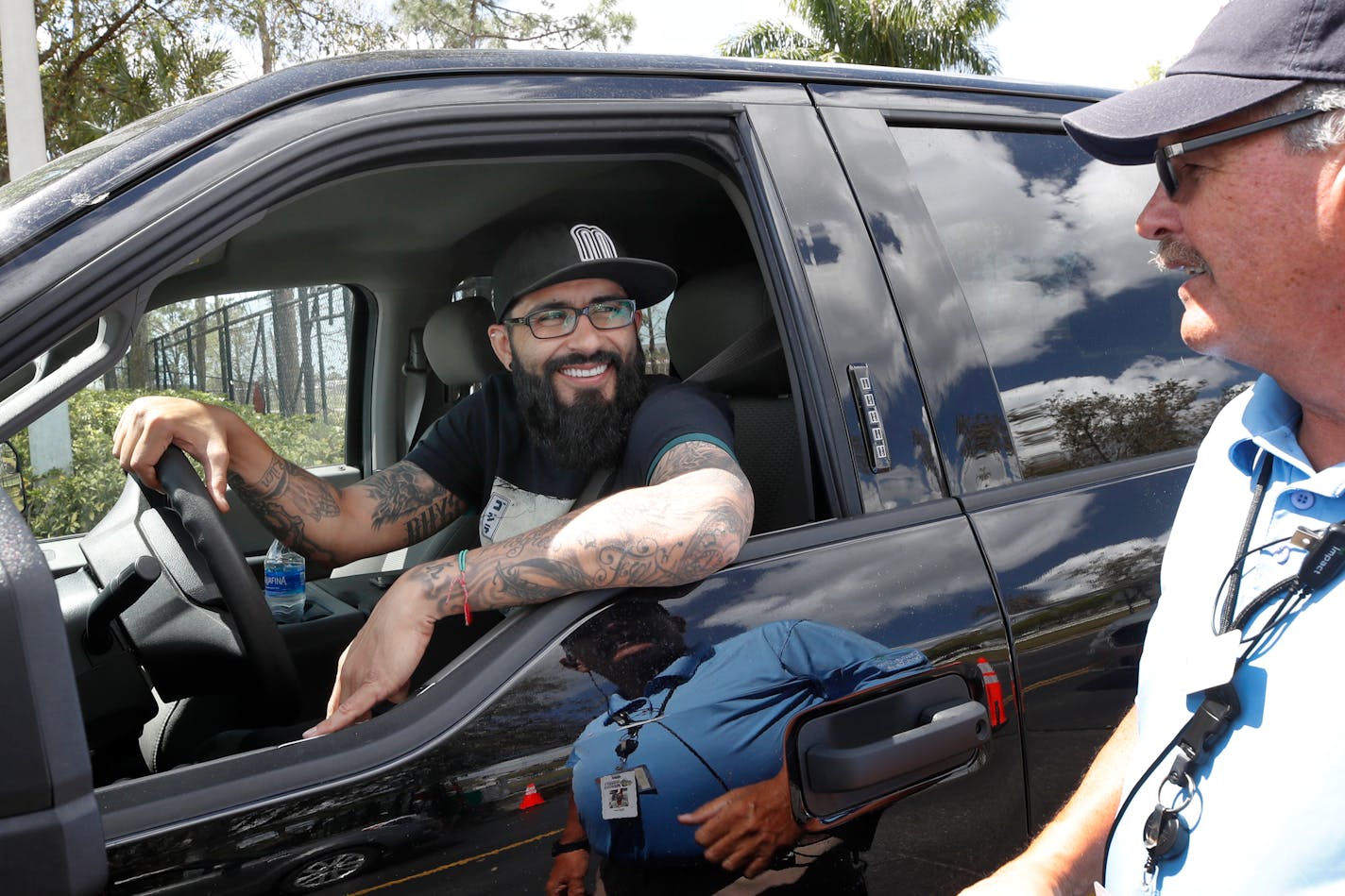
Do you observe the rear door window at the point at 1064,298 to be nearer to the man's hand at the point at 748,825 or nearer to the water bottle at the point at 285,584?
the man's hand at the point at 748,825

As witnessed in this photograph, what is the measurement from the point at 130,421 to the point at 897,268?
138cm

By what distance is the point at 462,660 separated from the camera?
4.61 feet

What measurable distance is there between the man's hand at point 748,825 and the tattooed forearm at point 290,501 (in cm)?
134

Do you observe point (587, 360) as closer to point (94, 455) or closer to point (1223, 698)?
point (94, 455)

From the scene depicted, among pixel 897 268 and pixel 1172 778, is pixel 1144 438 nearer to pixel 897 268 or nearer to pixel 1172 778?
pixel 897 268

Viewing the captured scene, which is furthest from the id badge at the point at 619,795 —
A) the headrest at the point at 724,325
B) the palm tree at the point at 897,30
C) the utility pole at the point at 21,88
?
the palm tree at the point at 897,30

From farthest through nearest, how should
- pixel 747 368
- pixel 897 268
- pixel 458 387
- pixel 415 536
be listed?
1. pixel 458 387
2. pixel 415 536
3. pixel 747 368
4. pixel 897 268

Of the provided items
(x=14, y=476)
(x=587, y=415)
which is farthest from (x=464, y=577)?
(x=14, y=476)

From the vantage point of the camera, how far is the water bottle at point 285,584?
257 cm

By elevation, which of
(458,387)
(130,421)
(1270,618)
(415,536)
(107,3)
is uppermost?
(107,3)

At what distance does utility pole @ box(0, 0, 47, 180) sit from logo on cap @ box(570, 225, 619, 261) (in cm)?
635

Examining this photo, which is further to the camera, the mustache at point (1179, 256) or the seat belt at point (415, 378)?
the seat belt at point (415, 378)

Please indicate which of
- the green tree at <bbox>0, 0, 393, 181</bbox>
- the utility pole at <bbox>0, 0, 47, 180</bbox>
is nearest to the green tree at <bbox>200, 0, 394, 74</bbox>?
the green tree at <bbox>0, 0, 393, 181</bbox>

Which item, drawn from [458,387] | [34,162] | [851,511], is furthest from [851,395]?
[34,162]
